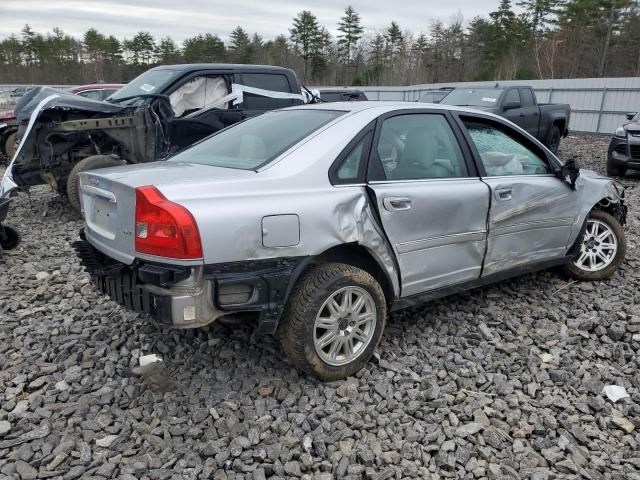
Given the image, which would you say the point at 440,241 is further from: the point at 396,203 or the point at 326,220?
the point at 326,220

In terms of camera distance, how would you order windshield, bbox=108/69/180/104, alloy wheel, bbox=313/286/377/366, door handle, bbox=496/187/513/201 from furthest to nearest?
windshield, bbox=108/69/180/104
door handle, bbox=496/187/513/201
alloy wheel, bbox=313/286/377/366

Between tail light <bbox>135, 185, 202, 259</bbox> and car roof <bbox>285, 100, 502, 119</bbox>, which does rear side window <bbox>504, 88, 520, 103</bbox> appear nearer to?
car roof <bbox>285, 100, 502, 119</bbox>

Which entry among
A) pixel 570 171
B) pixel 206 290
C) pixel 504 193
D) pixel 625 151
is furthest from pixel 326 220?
pixel 625 151

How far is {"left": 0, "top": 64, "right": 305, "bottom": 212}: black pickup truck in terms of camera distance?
22.6 feet

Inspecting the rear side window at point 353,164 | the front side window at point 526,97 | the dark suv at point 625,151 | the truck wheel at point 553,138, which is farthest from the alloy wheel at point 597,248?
the truck wheel at point 553,138

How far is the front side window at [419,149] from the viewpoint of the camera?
3279mm

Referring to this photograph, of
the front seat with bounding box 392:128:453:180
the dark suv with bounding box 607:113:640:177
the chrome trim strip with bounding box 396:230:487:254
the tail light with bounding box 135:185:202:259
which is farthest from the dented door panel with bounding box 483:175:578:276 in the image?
the dark suv with bounding box 607:113:640:177

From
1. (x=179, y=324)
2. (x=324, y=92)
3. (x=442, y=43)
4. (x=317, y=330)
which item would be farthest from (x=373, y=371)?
(x=442, y=43)

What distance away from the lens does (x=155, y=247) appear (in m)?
2.54

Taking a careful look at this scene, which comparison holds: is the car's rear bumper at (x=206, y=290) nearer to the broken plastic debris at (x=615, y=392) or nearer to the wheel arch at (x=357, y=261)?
the wheel arch at (x=357, y=261)

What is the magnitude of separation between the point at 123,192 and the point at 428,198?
1.77 metres

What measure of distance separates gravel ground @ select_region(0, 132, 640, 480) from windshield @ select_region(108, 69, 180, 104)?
12.9 ft

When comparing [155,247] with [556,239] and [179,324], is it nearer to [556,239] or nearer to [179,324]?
[179,324]

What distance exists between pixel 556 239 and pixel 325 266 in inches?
89.4
